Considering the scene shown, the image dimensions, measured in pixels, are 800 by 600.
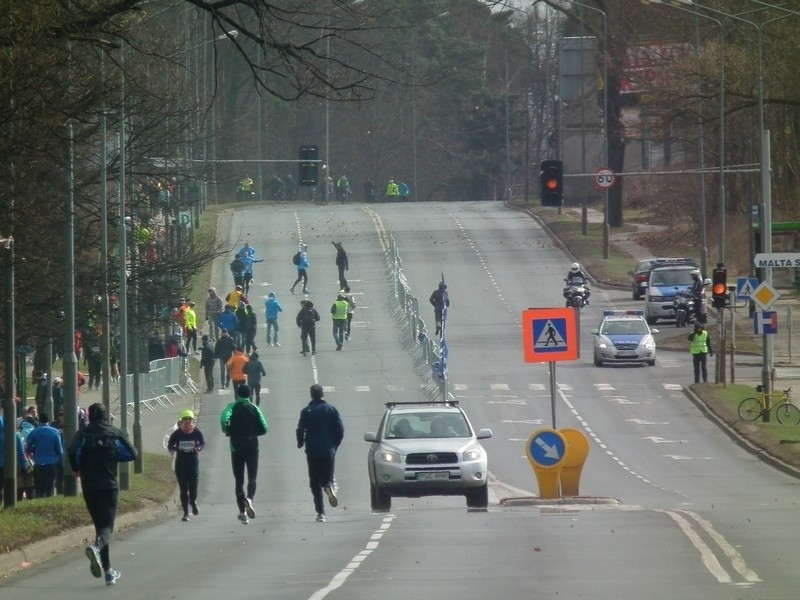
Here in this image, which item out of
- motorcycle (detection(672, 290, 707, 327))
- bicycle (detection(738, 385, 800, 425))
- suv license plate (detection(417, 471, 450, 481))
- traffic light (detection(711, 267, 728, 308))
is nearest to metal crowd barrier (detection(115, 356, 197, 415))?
traffic light (detection(711, 267, 728, 308))

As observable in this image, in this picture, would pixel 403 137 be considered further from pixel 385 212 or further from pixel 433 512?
pixel 433 512

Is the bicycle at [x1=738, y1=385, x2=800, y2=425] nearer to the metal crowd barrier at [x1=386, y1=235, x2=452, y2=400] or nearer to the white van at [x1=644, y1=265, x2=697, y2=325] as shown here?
the metal crowd barrier at [x1=386, y1=235, x2=452, y2=400]

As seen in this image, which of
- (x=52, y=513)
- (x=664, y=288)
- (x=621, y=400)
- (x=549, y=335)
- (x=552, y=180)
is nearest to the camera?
(x=52, y=513)

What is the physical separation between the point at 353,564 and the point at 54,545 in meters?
4.25

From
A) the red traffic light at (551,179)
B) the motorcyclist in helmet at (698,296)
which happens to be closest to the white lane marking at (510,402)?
the red traffic light at (551,179)

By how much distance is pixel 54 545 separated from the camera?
16.9m

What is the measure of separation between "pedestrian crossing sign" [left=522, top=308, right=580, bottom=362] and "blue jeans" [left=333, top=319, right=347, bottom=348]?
23.7m

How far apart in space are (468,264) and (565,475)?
44.5 meters

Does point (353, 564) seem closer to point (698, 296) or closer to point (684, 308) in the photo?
point (698, 296)

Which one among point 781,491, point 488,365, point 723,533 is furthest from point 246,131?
point 723,533

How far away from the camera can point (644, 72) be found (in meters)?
69.6

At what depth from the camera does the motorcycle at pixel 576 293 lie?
2052 inches

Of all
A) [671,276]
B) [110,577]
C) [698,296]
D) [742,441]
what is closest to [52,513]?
[110,577]

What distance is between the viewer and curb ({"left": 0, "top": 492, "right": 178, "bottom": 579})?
50.0 ft
